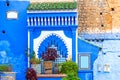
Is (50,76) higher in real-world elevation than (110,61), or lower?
lower

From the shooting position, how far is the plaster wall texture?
2534 cm

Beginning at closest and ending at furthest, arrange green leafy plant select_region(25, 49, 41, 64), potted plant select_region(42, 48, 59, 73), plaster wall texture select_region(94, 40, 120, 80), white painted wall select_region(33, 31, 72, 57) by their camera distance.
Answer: potted plant select_region(42, 48, 59, 73) < green leafy plant select_region(25, 49, 41, 64) < white painted wall select_region(33, 31, 72, 57) < plaster wall texture select_region(94, 40, 120, 80)

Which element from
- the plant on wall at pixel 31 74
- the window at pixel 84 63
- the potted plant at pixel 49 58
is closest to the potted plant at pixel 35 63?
the potted plant at pixel 49 58

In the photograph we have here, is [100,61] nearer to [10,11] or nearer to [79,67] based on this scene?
[79,67]

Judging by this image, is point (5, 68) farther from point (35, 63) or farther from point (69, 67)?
point (69, 67)

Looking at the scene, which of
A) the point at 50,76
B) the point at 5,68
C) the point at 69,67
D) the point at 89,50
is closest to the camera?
the point at 50,76

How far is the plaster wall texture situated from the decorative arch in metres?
1.40

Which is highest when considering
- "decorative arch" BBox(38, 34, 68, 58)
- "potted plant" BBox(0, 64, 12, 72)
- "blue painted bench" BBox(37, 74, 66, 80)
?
"decorative arch" BBox(38, 34, 68, 58)

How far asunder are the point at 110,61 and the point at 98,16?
2141mm

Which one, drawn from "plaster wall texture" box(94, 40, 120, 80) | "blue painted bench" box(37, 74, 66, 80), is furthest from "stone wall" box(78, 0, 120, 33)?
"blue painted bench" box(37, 74, 66, 80)

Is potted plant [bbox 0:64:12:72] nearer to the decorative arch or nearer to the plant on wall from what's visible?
the plant on wall

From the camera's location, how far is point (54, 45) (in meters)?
25.2

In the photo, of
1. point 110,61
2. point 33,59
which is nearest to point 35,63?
point 33,59

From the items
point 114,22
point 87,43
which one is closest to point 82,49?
point 87,43
